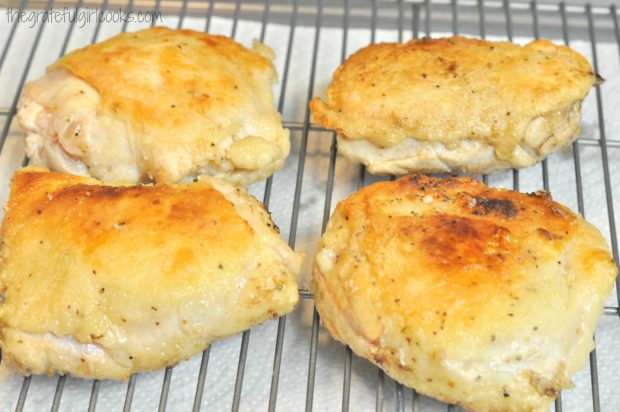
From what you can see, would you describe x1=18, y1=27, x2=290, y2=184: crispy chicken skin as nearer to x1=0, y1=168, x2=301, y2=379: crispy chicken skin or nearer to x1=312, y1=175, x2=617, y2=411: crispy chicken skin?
x1=0, y1=168, x2=301, y2=379: crispy chicken skin

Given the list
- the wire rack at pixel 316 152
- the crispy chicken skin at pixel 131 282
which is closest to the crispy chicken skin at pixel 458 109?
the wire rack at pixel 316 152

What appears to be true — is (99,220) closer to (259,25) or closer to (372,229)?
(372,229)

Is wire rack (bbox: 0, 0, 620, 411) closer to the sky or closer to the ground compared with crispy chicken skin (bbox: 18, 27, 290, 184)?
closer to the ground

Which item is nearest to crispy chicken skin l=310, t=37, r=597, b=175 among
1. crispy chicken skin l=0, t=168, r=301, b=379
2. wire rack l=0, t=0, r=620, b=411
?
wire rack l=0, t=0, r=620, b=411

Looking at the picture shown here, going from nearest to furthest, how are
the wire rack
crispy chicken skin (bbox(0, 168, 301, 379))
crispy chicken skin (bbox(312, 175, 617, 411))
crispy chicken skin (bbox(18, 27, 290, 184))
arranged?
crispy chicken skin (bbox(312, 175, 617, 411))
crispy chicken skin (bbox(0, 168, 301, 379))
the wire rack
crispy chicken skin (bbox(18, 27, 290, 184))

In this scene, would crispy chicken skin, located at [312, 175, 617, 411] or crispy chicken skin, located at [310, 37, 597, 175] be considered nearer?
crispy chicken skin, located at [312, 175, 617, 411]

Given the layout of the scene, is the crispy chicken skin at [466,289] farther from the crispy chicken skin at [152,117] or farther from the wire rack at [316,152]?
the crispy chicken skin at [152,117]

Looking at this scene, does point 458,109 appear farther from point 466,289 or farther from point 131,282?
point 131,282

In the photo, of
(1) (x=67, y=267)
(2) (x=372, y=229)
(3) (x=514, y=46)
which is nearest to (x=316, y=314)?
(2) (x=372, y=229)
